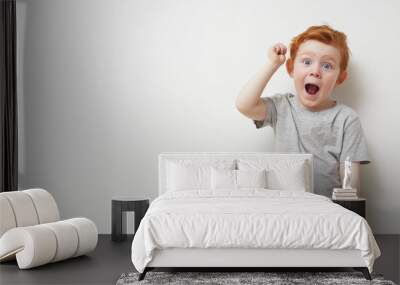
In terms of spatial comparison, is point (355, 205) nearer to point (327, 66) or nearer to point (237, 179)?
point (237, 179)

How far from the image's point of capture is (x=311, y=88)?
21.6 feet

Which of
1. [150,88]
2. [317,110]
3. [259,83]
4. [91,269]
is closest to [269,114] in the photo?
[259,83]

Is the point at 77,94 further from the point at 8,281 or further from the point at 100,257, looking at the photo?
the point at 8,281

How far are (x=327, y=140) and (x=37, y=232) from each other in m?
3.08

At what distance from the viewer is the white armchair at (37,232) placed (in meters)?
4.86

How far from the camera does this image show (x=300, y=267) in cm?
488

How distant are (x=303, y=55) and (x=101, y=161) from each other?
235 centimetres

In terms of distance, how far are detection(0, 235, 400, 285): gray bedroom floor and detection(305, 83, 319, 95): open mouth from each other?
5.48ft

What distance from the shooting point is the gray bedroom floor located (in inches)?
180

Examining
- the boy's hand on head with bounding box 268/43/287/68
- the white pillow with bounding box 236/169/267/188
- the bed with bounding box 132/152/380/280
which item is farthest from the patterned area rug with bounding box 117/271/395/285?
the boy's hand on head with bounding box 268/43/287/68

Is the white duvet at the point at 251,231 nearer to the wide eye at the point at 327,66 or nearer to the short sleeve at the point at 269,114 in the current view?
the short sleeve at the point at 269,114

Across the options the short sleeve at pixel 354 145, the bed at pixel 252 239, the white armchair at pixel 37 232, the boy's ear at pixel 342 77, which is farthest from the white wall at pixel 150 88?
the bed at pixel 252 239

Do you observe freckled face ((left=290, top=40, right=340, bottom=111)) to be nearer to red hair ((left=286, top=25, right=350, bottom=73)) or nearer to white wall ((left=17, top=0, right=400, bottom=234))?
red hair ((left=286, top=25, right=350, bottom=73))

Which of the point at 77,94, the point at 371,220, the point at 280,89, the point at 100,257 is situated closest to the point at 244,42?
the point at 280,89
